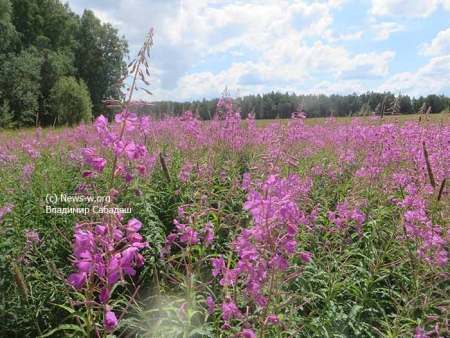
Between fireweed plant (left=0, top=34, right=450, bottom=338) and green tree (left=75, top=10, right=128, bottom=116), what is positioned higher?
green tree (left=75, top=10, right=128, bottom=116)

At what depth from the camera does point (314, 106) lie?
14.8 m

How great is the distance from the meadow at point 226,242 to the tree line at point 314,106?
467 mm

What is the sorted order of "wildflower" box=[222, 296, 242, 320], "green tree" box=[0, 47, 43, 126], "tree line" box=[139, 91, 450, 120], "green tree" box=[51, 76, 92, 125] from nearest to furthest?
"wildflower" box=[222, 296, 242, 320] → "tree line" box=[139, 91, 450, 120] → "green tree" box=[0, 47, 43, 126] → "green tree" box=[51, 76, 92, 125]

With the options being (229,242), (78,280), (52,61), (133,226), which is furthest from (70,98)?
(78,280)

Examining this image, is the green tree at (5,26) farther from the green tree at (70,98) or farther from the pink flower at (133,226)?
the pink flower at (133,226)

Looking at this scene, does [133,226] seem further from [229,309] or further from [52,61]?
[52,61]

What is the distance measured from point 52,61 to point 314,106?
35.5 metres

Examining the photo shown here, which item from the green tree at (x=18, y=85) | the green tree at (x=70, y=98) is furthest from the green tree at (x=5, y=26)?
the green tree at (x=70, y=98)

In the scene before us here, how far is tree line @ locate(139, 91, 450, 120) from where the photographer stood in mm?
6727

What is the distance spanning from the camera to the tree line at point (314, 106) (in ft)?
22.1

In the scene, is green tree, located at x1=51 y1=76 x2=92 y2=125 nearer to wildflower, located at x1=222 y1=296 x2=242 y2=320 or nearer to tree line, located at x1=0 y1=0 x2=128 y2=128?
tree line, located at x1=0 y1=0 x2=128 y2=128

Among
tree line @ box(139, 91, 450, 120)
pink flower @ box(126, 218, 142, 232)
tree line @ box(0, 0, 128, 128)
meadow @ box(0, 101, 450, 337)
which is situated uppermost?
tree line @ box(0, 0, 128, 128)

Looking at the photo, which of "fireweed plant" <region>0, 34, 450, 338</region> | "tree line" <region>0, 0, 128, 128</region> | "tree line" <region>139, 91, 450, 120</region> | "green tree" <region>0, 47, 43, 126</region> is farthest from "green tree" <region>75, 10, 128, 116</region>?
"fireweed plant" <region>0, 34, 450, 338</region>

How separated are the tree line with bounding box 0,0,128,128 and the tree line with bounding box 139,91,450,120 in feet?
41.4
